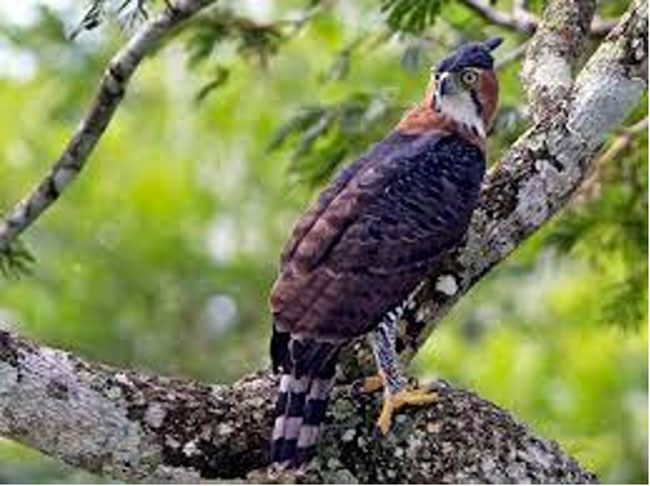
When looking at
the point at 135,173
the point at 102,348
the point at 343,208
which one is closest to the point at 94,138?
the point at 343,208

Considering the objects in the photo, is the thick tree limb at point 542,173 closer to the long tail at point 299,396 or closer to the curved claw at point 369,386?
the curved claw at point 369,386

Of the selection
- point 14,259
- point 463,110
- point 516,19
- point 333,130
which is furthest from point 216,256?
point 463,110

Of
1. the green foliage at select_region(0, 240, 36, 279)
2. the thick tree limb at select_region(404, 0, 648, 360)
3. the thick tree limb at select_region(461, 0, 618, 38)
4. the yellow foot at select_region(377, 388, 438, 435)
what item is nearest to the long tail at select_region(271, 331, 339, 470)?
the yellow foot at select_region(377, 388, 438, 435)

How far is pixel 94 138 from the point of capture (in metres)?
5.62

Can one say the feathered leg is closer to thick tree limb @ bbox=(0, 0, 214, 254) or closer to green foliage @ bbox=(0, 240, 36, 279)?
thick tree limb @ bbox=(0, 0, 214, 254)

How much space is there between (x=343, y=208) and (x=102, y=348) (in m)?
7.77

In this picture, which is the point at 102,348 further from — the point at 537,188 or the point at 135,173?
the point at 537,188

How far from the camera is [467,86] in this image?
5.03 meters

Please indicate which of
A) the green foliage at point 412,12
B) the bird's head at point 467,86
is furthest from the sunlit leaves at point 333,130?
the bird's head at point 467,86

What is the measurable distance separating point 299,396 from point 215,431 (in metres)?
0.19

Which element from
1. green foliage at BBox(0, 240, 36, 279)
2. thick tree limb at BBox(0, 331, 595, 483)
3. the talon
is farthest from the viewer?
green foliage at BBox(0, 240, 36, 279)

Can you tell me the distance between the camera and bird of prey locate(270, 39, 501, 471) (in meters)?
4.43

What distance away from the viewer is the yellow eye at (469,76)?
16.4 ft

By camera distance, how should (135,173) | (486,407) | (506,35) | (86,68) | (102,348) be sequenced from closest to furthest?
(486,407), (506,35), (86,68), (102,348), (135,173)
